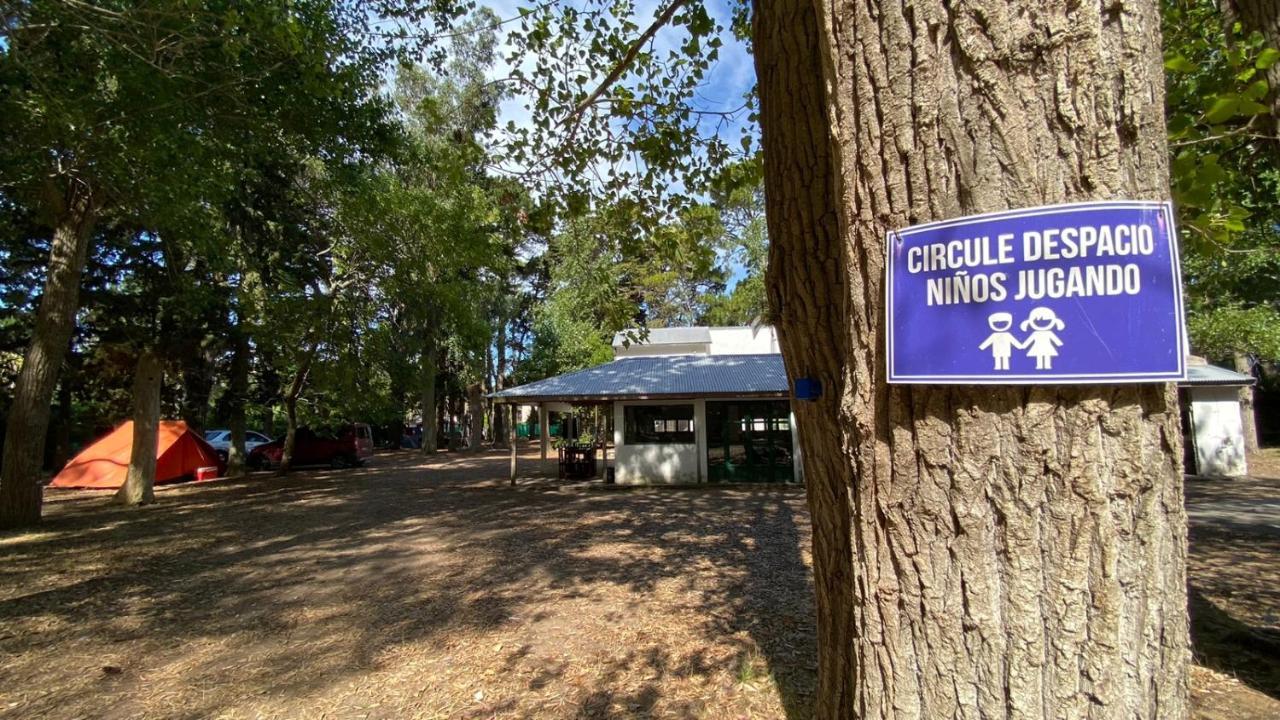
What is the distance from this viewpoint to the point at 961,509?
1195 millimetres

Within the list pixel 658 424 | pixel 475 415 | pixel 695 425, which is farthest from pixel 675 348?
pixel 475 415

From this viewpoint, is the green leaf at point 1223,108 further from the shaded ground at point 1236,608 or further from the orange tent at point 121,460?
the orange tent at point 121,460

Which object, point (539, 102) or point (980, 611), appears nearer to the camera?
point (980, 611)

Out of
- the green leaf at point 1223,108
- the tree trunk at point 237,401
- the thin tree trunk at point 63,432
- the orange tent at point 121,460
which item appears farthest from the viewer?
the thin tree trunk at point 63,432

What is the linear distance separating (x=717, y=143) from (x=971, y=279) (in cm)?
445

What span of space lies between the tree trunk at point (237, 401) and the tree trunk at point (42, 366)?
7.48 metres

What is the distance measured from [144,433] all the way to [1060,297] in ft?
54.2

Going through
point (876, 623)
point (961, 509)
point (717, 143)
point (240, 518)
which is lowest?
point (240, 518)

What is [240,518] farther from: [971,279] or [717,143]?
[971,279]

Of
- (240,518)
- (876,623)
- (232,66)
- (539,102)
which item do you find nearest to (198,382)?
(240,518)

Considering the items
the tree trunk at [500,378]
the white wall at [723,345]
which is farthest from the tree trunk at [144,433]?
the tree trunk at [500,378]

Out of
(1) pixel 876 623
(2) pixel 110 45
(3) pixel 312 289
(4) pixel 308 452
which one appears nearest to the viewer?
(1) pixel 876 623

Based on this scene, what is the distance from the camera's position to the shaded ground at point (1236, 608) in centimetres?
381

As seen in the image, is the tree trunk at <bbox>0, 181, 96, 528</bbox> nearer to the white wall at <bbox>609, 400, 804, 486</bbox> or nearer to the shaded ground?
the white wall at <bbox>609, 400, 804, 486</bbox>
